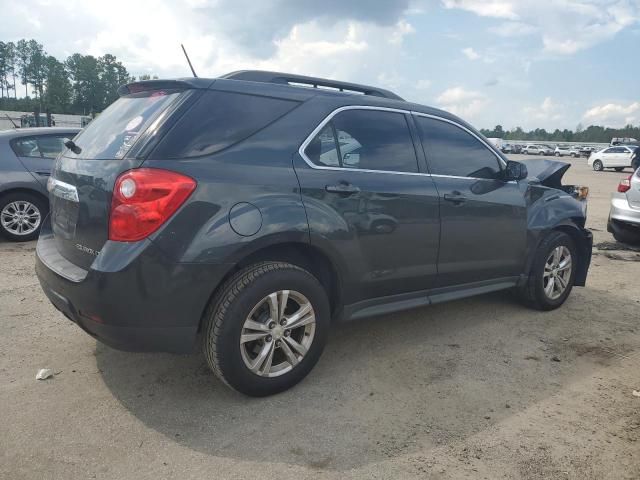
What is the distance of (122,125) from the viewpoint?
9.87 feet

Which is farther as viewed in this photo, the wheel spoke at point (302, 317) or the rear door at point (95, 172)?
the wheel spoke at point (302, 317)

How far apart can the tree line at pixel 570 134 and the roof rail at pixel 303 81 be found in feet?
365

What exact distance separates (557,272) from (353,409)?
279 cm

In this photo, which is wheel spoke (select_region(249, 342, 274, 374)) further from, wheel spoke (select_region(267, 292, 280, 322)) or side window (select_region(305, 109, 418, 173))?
side window (select_region(305, 109, 418, 173))

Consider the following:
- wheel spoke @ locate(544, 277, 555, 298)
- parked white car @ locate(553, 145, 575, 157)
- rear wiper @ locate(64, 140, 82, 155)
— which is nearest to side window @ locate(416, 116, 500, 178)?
wheel spoke @ locate(544, 277, 555, 298)

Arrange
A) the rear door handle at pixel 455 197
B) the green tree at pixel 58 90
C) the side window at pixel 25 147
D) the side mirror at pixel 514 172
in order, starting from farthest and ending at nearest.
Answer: the green tree at pixel 58 90
the side window at pixel 25 147
the side mirror at pixel 514 172
the rear door handle at pixel 455 197

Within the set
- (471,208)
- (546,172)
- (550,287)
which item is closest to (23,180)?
(471,208)

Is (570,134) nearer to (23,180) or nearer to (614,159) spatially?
(614,159)

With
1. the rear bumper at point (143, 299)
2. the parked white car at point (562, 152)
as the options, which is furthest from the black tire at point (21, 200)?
the parked white car at point (562, 152)

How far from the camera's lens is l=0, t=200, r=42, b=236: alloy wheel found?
681cm

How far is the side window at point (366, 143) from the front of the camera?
3.21 metres

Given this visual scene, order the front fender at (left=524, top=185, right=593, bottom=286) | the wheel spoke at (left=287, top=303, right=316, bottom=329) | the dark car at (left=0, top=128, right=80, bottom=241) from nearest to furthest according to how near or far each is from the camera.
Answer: the wheel spoke at (left=287, top=303, right=316, bottom=329), the front fender at (left=524, top=185, right=593, bottom=286), the dark car at (left=0, top=128, right=80, bottom=241)

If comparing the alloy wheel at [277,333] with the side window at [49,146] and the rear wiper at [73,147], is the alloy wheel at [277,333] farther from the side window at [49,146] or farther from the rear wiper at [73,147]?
the side window at [49,146]

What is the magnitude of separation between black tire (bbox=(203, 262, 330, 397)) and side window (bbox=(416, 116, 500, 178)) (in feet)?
4.80
